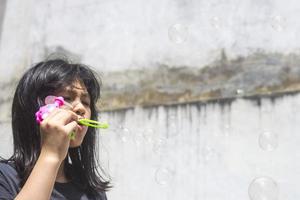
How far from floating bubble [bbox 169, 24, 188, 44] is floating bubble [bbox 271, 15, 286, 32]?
2.69 ft

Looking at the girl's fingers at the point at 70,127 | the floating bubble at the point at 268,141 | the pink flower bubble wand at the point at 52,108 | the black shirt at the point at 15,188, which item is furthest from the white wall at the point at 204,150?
the girl's fingers at the point at 70,127

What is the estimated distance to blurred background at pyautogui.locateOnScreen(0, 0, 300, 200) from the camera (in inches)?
183

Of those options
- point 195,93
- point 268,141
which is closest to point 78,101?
point 268,141

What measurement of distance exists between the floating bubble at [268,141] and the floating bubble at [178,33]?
1.19 meters

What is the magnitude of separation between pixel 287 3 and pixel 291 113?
1.04 m

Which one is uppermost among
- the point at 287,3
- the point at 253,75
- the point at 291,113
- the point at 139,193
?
the point at 287,3

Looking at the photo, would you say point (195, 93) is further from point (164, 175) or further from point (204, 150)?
point (164, 175)

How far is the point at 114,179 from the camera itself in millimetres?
5375

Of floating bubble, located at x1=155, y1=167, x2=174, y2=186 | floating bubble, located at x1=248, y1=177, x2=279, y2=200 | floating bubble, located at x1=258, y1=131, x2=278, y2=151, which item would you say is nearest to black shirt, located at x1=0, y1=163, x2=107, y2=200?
floating bubble, located at x1=248, y1=177, x2=279, y2=200

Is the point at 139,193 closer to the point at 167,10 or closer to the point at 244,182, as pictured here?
the point at 244,182

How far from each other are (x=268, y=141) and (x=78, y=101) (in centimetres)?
299

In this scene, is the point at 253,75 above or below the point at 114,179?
above

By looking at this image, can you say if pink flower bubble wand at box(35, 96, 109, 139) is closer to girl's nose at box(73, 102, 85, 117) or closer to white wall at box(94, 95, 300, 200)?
girl's nose at box(73, 102, 85, 117)

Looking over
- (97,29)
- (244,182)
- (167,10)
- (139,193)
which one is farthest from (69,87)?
(97,29)
